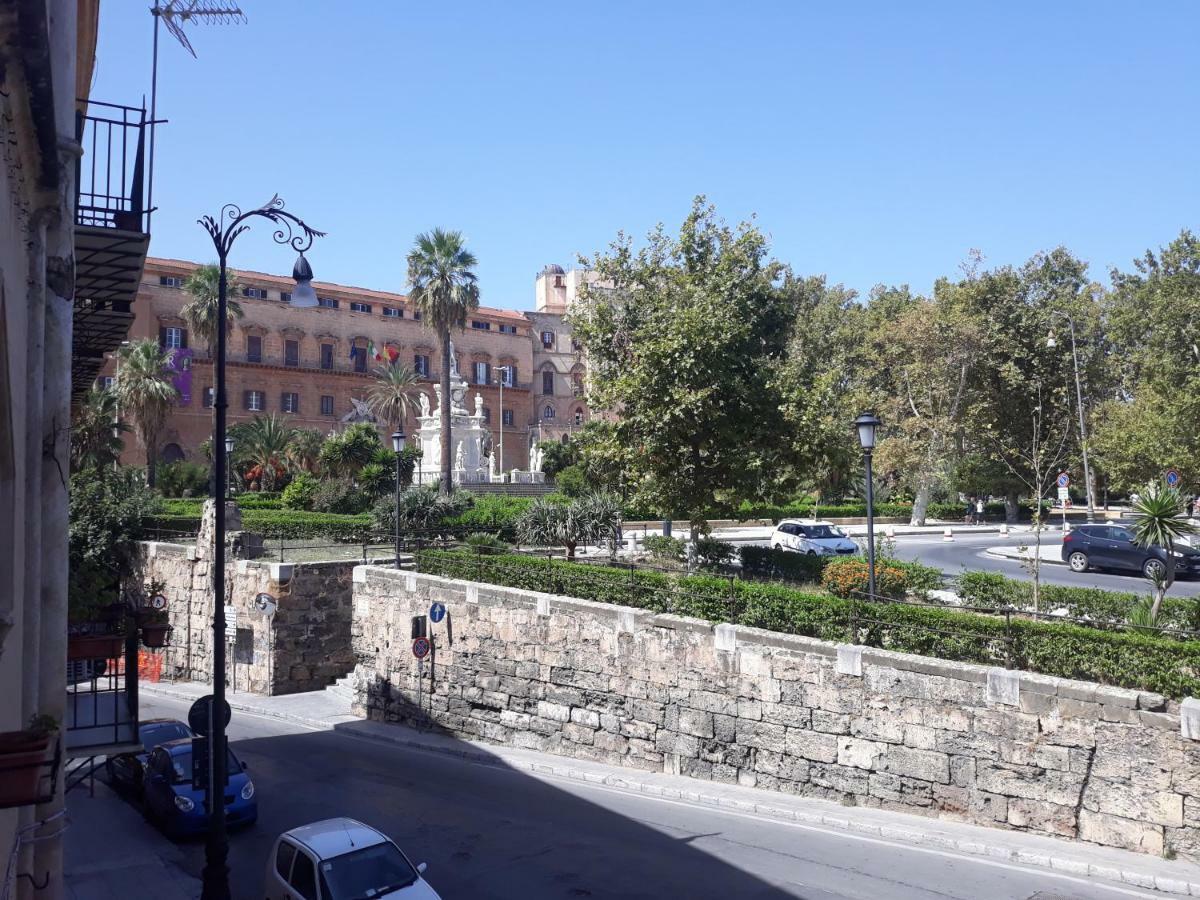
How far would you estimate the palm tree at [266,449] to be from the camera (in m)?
47.1

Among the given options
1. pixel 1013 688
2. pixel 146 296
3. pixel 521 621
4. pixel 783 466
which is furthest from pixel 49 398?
pixel 146 296

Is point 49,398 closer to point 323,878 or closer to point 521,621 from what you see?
point 323,878

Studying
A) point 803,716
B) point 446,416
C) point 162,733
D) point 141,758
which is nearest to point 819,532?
point 803,716

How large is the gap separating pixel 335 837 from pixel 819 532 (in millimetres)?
24325

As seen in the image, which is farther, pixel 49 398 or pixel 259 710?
pixel 259 710

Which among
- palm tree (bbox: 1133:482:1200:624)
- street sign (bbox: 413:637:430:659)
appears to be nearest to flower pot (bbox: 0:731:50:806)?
palm tree (bbox: 1133:482:1200:624)

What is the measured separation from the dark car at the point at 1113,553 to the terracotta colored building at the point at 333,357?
34331 millimetres

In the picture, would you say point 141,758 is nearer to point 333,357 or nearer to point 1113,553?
point 1113,553

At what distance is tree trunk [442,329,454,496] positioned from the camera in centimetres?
4678

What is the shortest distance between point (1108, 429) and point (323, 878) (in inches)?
1475

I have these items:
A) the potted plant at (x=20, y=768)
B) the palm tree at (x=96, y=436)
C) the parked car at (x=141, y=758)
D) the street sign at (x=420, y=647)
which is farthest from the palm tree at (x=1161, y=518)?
the palm tree at (x=96, y=436)

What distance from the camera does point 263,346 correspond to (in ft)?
233

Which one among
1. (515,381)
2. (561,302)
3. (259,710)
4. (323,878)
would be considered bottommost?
(259,710)

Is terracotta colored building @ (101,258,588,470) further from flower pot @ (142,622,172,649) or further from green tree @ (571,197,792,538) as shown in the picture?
flower pot @ (142,622,172,649)
